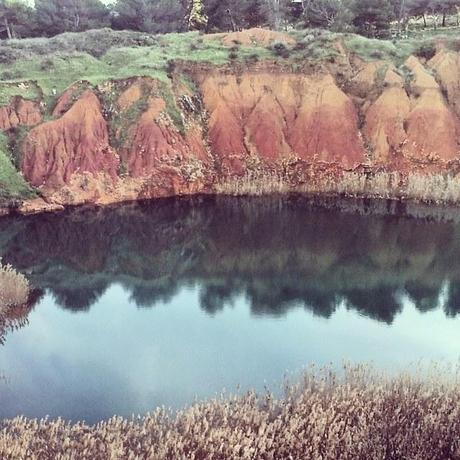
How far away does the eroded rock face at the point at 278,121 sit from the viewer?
4206 cm

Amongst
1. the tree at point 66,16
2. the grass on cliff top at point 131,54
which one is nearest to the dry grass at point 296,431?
the grass on cliff top at point 131,54

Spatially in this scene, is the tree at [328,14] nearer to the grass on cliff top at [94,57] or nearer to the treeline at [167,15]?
the treeline at [167,15]

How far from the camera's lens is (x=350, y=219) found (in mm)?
34500

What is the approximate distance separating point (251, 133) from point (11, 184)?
55.7ft

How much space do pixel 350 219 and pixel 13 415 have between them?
23.0 metres

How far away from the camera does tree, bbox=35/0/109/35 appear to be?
59.5 metres

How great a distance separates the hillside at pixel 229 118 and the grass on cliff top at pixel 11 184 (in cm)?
7

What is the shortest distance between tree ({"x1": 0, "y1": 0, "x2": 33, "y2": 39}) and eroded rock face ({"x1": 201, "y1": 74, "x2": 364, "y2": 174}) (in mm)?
25087

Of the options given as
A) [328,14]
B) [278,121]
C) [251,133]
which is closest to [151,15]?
[328,14]

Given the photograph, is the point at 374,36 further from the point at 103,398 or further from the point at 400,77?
the point at 103,398

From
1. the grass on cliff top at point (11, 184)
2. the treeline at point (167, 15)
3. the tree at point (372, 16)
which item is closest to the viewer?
the grass on cliff top at point (11, 184)

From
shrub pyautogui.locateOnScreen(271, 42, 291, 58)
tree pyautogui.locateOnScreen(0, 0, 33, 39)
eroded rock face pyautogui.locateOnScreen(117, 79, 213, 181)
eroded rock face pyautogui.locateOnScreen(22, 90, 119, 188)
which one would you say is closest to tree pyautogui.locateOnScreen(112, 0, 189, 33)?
tree pyautogui.locateOnScreen(0, 0, 33, 39)

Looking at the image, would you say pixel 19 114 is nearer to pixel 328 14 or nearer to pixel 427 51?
pixel 427 51

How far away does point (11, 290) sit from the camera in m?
23.4
